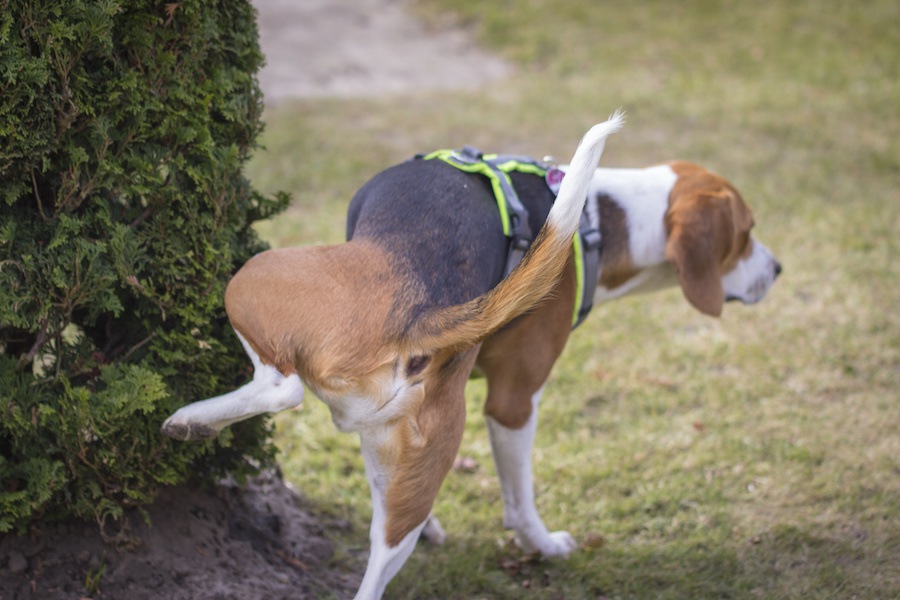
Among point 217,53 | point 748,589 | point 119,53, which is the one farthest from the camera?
point 748,589

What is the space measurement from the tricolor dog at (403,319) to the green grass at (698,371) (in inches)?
38.3

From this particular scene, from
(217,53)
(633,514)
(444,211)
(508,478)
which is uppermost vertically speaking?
(217,53)

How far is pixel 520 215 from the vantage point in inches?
130

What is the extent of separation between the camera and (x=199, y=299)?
2.95 meters

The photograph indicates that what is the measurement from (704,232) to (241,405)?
209 centimetres

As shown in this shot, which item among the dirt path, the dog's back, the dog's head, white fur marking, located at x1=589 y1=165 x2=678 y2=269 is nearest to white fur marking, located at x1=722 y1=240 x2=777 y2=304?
the dog's head

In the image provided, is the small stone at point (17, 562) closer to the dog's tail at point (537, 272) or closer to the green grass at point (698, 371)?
the green grass at point (698, 371)

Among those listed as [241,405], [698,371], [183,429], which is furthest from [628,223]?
[183,429]

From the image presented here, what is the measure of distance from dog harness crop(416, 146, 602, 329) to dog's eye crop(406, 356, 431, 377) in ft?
1.90

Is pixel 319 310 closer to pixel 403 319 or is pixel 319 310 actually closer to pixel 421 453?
pixel 403 319

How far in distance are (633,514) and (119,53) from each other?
9.65ft

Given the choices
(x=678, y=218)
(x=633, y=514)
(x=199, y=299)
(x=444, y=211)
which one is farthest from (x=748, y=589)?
(x=199, y=299)

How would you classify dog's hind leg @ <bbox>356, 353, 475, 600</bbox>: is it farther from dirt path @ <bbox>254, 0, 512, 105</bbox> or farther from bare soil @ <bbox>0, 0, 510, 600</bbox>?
dirt path @ <bbox>254, 0, 512, 105</bbox>

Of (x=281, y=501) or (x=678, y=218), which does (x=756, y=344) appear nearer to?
(x=678, y=218)
